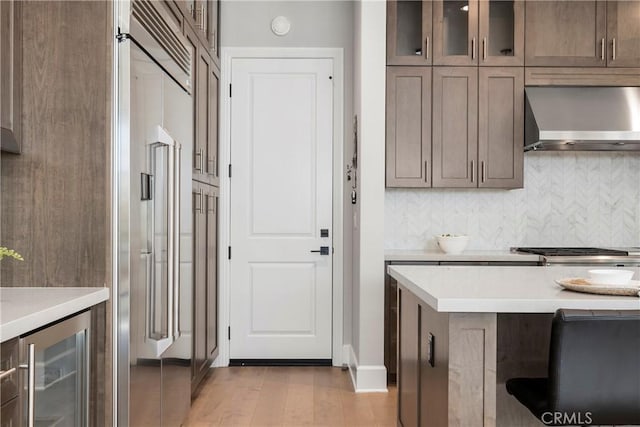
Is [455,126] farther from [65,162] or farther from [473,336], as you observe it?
[65,162]

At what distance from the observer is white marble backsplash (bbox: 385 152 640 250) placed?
4281 millimetres

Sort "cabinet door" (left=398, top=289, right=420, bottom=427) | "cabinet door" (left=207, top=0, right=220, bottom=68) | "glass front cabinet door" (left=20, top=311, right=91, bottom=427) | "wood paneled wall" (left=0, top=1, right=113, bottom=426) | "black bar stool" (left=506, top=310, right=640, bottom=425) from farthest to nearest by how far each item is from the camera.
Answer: "cabinet door" (left=207, top=0, right=220, bottom=68) < "cabinet door" (left=398, top=289, right=420, bottom=427) < "wood paneled wall" (left=0, top=1, right=113, bottom=426) < "black bar stool" (left=506, top=310, right=640, bottom=425) < "glass front cabinet door" (left=20, top=311, right=91, bottom=427)

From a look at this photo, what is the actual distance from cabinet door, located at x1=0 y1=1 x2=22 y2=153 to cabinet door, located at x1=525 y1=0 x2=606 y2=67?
326cm

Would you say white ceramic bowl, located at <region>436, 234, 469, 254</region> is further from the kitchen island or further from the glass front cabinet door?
the glass front cabinet door

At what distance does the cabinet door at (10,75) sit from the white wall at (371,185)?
226 cm

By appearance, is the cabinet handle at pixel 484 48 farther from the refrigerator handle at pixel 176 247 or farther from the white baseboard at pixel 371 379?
the refrigerator handle at pixel 176 247

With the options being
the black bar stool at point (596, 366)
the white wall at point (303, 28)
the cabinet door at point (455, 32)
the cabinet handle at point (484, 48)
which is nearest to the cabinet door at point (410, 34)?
the cabinet door at point (455, 32)

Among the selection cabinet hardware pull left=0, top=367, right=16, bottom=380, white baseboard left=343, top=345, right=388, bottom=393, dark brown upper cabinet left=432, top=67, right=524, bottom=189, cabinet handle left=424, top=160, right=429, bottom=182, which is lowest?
white baseboard left=343, top=345, right=388, bottom=393

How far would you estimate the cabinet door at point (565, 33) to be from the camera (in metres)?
3.93

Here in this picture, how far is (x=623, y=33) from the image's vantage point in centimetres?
394

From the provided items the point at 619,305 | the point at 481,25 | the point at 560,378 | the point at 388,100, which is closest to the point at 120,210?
the point at 560,378

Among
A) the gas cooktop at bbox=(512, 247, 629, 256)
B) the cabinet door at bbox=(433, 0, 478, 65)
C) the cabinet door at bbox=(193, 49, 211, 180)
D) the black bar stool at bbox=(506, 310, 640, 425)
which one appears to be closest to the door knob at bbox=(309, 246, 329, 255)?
the cabinet door at bbox=(193, 49, 211, 180)

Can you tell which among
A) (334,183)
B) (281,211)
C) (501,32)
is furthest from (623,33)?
(281,211)

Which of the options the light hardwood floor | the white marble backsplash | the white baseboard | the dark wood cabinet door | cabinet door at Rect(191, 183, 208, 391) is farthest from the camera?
the white marble backsplash
